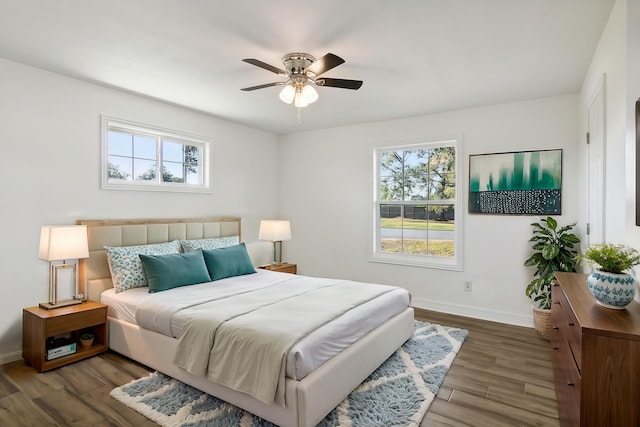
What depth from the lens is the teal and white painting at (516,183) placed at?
3762 mm

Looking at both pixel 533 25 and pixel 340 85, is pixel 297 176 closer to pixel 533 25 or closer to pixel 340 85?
pixel 340 85

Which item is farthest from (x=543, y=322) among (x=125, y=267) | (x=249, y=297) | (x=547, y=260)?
(x=125, y=267)

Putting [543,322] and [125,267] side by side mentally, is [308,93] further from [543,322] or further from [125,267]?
[543,322]

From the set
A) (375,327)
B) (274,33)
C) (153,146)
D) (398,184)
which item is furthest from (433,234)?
(153,146)

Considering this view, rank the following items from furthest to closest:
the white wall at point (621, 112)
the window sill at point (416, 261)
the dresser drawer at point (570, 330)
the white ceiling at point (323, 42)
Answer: the window sill at point (416, 261) → the white ceiling at point (323, 42) → the white wall at point (621, 112) → the dresser drawer at point (570, 330)

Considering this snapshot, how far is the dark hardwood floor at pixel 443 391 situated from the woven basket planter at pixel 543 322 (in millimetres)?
192

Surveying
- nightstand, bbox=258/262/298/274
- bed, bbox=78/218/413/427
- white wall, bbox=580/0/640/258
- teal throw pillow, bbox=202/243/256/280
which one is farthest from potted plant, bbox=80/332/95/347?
white wall, bbox=580/0/640/258

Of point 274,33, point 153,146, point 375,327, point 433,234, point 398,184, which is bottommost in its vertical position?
point 375,327

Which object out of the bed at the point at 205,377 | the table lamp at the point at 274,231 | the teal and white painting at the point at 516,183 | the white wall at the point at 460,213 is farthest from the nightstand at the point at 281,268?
the teal and white painting at the point at 516,183

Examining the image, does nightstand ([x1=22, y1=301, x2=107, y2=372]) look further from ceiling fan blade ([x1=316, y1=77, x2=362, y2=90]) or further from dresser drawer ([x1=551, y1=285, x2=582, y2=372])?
dresser drawer ([x1=551, y1=285, x2=582, y2=372])

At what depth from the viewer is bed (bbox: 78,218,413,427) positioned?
6.57 feet

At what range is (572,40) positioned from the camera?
2520 mm

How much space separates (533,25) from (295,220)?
13.5ft

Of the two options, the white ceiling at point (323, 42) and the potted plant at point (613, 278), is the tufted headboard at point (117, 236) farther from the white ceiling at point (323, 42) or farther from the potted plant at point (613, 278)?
the potted plant at point (613, 278)
